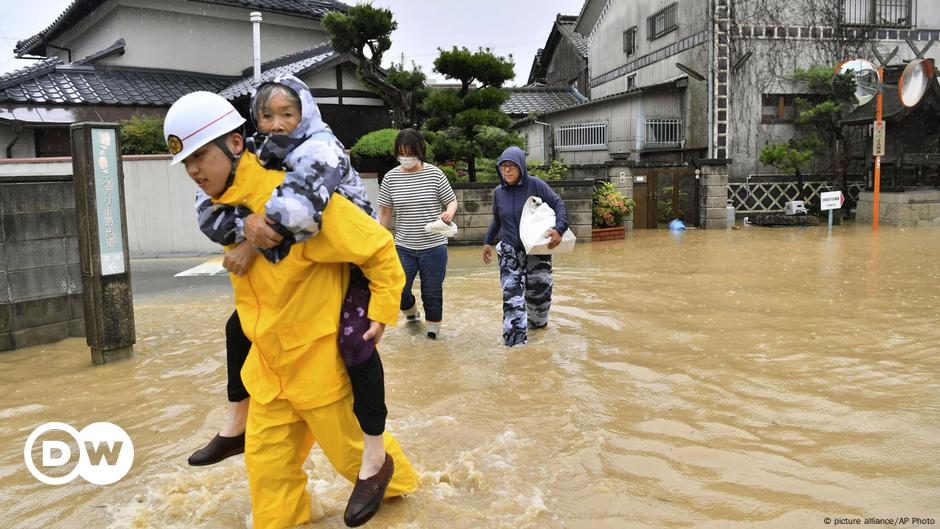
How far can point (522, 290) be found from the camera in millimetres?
6246

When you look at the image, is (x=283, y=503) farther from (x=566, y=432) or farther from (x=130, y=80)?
(x=130, y=80)

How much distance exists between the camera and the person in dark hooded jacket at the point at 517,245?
6113 mm

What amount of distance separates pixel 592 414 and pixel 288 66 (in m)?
16.7

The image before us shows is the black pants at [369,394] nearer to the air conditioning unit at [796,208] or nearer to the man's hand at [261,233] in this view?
the man's hand at [261,233]

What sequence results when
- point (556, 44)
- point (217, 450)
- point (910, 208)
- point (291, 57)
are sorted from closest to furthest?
1. point (217, 450)
2. point (910, 208)
3. point (291, 57)
4. point (556, 44)

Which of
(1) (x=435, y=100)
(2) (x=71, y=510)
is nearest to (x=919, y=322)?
(2) (x=71, y=510)

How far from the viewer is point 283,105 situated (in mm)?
2721

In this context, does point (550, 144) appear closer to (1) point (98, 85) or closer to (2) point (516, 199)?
(1) point (98, 85)

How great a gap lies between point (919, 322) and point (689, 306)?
215cm

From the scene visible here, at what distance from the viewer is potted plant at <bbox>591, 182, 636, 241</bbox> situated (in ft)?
49.4

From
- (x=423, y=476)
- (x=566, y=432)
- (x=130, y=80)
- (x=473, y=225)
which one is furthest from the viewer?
(x=130, y=80)

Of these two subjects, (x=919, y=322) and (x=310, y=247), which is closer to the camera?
(x=310, y=247)

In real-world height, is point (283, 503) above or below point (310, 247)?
below

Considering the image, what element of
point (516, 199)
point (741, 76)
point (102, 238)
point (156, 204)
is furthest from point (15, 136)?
point (741, 76)
